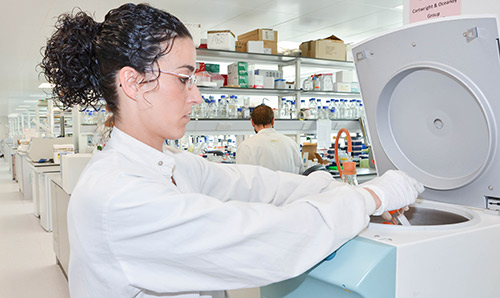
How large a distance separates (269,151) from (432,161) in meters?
2.60

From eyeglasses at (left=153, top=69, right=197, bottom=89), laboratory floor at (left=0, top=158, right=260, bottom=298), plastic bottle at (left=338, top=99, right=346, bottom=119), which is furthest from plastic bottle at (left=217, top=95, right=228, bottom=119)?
A: eyeglasses at (left=153, top=69, right=197, bottom=89)

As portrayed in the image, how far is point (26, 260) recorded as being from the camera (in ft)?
13.4

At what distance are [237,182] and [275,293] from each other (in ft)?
1.08

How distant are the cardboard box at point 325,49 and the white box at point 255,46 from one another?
0.57m

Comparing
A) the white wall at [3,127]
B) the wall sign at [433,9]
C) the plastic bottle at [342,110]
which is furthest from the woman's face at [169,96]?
the white wall at [3,127]

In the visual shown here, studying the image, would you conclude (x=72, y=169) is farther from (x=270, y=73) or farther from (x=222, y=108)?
(x=270, y=73)

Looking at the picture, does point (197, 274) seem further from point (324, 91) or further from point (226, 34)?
point (324, 91)

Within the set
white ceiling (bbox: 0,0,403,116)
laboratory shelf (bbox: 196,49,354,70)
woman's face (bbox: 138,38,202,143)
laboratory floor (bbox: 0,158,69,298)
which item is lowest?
laboratory floor (bbox: 0,158,69,298)

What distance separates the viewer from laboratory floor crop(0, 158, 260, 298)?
326 cm

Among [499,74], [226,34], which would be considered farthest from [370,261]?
[226,34]

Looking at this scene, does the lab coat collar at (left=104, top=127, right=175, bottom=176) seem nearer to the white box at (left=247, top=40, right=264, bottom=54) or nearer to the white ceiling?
the white box at (left=247, top=40, right=264, bottom=54)

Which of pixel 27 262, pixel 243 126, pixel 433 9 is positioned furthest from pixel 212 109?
pixel 433 9

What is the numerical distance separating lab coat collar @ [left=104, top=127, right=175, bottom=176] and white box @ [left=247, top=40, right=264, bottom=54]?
10.7 ft

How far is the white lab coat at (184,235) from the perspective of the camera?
738 millimetres
